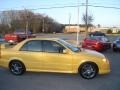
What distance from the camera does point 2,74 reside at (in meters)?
9.89

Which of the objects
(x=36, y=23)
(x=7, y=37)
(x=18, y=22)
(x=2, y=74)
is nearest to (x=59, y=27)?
(x=36, y=23)

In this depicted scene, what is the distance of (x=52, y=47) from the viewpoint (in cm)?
934

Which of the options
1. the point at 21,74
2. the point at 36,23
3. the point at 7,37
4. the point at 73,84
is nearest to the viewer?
the point at 73,84

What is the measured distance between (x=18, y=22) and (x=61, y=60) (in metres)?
57.6

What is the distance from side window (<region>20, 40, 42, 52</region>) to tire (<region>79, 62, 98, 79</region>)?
1.68 metres

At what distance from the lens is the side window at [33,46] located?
9.48 m

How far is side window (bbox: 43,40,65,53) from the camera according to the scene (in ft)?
30.3

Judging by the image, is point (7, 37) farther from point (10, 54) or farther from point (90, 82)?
point (90, 82)

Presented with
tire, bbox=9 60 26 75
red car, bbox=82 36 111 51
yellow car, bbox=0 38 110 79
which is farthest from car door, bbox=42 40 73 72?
red car, bbox=82 36 111 51

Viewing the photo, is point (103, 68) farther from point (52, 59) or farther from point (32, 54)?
point (32, 54)

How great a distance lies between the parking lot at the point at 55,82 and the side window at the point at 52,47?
3.09ft

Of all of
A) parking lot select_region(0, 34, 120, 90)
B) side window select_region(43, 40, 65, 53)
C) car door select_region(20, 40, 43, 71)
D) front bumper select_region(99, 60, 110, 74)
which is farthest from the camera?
car door select_region(20, 40, 43, 71)

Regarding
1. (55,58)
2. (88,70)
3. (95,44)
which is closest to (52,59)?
(55,58)

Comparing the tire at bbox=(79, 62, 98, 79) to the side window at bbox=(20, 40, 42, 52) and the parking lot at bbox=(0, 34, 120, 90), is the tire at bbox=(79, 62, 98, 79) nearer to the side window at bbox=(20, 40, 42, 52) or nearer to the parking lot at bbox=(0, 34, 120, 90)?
the parking lot at bbox=(0, 34, 120, 90)
